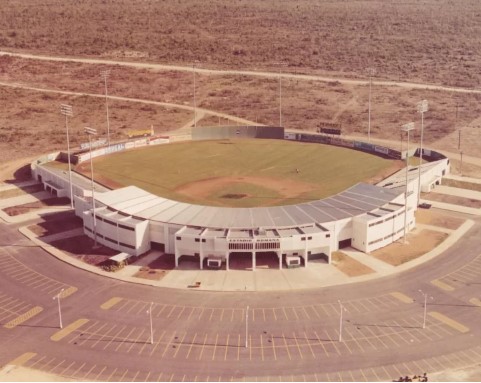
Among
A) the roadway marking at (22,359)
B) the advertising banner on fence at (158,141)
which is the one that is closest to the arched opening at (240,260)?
the roadway marking at (22,359)

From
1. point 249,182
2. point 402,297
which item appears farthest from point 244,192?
point 402,297

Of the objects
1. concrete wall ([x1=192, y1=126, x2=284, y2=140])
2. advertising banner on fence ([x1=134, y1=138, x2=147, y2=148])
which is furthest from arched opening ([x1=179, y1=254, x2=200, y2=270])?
concrete wall ([x1=192, y1=126, x2=284, y2=140])

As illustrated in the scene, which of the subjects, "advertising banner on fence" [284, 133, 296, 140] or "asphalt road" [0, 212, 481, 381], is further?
"advertising banner on fence" [284, 133, 296, 140]

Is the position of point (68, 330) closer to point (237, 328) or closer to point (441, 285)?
point (237, 328)

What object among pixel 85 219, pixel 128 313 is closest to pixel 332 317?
pixel 128 313

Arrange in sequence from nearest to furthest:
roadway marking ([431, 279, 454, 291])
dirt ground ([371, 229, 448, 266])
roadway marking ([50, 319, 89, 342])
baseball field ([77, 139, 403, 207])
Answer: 1. roadway marking ([50, 319, 89, 342])
2. roadway marking ([431, 279, 454, 291])
3. dirt ground ([371, 229, 448, 266])
4. baseball field ([77, 139, 403, 207])

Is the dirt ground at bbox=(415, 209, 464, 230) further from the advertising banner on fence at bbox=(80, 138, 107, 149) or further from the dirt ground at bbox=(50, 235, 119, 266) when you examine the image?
the advertising banner on fence at bbox=(80, 138, 107, 149)

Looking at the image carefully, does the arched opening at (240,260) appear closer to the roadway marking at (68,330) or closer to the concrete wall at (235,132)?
the roadway marking at (68,330)
